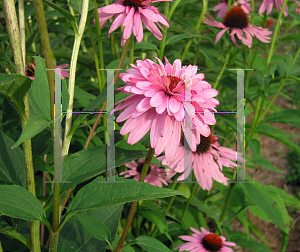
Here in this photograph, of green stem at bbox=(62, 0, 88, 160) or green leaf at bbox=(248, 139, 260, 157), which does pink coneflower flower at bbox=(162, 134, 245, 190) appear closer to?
green leaf at bbox=(248, 139, 260, 157)

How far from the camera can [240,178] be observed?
0.91 metres

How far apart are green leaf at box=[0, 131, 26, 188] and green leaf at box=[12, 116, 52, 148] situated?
175 mm

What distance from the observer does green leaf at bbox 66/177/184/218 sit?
0.36 meters

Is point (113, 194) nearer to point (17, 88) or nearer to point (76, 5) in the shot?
point (17, 88)

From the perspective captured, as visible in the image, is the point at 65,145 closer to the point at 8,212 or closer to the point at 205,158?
the point at 8,212

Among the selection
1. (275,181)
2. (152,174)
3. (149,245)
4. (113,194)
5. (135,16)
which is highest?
(135,16)

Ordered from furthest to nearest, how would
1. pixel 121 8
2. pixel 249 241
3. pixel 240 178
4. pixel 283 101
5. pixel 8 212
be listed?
pixel 283 101 < pixel 249 241 < pixel 240 178 < pixel 121 8 < pixel 8 212

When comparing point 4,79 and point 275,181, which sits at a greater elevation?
point 4,79

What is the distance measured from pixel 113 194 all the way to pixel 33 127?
133mm

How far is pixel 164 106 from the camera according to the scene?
15.9 inches

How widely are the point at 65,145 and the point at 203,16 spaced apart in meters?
0.71

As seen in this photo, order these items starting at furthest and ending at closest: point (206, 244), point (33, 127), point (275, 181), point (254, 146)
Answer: point (275, 181)
point (254, 146)
point (206, 244)
point (33, 127)

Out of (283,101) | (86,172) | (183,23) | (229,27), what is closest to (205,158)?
(86,172)

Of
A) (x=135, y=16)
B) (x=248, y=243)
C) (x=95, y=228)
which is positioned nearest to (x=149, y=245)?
(x=95, y=228)
